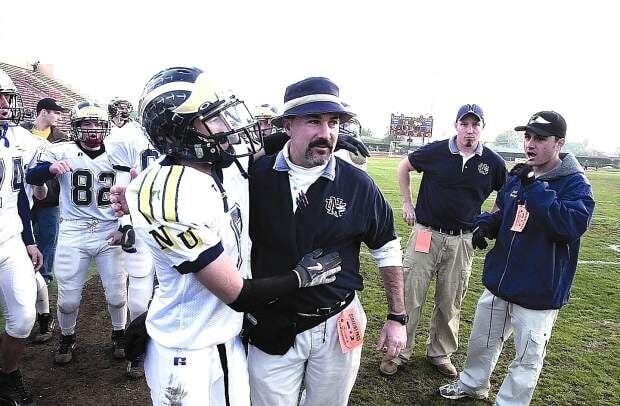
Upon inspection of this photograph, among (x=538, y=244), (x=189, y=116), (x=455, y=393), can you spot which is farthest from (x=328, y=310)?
(x=455, y=393)

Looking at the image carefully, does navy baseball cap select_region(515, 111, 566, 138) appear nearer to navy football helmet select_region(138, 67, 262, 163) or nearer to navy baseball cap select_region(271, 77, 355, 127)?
navy baseball cap select_region(271, 77, 355, 127)

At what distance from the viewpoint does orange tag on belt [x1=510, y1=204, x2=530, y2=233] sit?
11.3ft

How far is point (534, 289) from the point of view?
3.35 m

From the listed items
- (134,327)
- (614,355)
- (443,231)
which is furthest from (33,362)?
(614,355)

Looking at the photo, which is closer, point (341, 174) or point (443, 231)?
point (341, 174)

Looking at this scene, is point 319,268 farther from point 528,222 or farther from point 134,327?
point 528,222

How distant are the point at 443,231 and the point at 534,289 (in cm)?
119

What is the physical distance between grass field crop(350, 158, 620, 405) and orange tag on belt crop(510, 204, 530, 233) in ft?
5.14

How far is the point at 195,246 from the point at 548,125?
2.74 meters

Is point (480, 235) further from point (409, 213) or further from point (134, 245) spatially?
point (134, 245)

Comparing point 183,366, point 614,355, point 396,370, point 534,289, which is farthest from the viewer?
point 614,355

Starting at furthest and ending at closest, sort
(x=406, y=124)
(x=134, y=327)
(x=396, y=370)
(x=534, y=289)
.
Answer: (x=406, y=124) < (x=396, y=370) < (x=534, y=289) < (x=134, y=327)

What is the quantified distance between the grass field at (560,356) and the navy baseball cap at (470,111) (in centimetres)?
240

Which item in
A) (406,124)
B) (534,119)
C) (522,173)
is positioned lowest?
(406,124)
